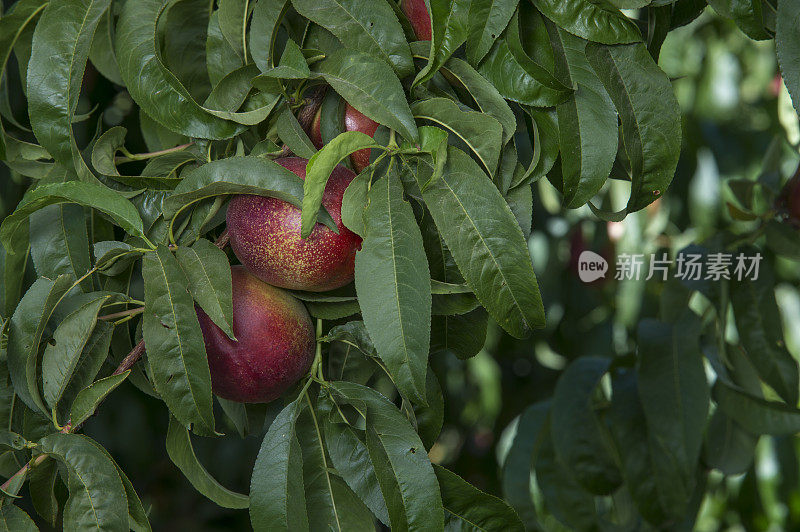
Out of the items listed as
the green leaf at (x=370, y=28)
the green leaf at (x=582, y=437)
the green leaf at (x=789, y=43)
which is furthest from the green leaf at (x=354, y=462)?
the green leaf at (x=582, y=437)

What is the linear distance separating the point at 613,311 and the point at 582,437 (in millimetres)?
527

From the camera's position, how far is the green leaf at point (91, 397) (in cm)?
42

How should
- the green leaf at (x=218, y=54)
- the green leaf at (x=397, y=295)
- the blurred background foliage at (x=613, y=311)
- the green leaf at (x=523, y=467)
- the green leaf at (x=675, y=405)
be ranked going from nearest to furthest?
the green leaf at (x=397, y=295) → the green leaf at (x=218, y=54) → the green leaf at (x=675, y=405) → the green leaf at (x=523, y=467) → the blurred background foliage at (x=613, y=311)

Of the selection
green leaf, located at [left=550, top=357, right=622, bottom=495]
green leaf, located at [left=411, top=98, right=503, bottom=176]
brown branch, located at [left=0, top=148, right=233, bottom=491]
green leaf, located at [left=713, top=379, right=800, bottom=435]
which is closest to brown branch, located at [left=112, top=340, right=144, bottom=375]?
brown branch, located at [left=0, top=148, right=233, bottom=491]

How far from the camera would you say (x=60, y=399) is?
45cm

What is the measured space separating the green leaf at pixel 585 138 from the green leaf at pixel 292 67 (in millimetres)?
154

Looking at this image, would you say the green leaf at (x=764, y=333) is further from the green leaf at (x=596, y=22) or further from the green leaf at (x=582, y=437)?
the green leaf at (x=596, y=22)

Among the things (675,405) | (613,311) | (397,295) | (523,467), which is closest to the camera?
(397,295)

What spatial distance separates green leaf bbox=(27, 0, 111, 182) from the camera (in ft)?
1.48

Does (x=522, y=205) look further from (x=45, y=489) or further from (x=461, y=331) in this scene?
(x=45, y=489)

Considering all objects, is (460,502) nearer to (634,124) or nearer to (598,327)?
(634,124)

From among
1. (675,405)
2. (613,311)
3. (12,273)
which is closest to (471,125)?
(12,273)

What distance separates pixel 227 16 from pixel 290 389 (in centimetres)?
25

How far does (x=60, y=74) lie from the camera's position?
17.9 inches
